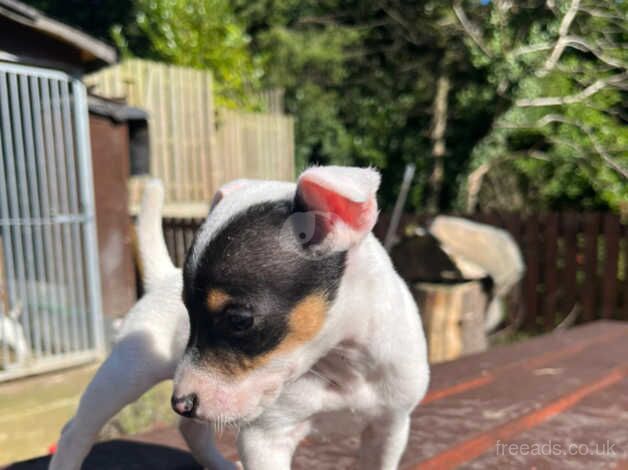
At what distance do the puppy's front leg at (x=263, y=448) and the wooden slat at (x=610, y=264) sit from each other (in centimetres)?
586

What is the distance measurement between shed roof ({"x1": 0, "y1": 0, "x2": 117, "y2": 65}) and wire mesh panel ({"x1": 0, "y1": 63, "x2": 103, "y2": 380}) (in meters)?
0.27

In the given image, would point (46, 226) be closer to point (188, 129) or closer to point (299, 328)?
point (188, 129)

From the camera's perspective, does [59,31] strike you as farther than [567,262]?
No

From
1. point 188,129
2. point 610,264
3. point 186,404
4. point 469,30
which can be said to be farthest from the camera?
point 188,129

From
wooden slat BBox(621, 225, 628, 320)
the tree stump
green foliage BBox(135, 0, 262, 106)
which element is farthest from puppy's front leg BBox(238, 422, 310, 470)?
green foliage BBox(135, 0, 262, 106)

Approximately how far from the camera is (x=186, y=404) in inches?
36.1

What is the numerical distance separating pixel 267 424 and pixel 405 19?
9.59 metres

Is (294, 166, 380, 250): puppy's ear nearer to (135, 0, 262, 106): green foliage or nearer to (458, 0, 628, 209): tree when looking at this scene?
(458, 0, 628, 209): tree

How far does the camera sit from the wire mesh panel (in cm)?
450

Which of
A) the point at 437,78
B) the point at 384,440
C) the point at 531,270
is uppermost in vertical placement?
the point at 437,78

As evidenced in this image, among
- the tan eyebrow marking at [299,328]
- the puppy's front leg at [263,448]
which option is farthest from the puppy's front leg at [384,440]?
the tan eyebrow marking at [299,328]

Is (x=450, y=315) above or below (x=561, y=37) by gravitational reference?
below

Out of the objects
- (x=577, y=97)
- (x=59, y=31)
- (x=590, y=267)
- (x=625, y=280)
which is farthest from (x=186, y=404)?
(x=577, y=97)

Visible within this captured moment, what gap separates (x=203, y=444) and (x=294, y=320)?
2.35 feet
